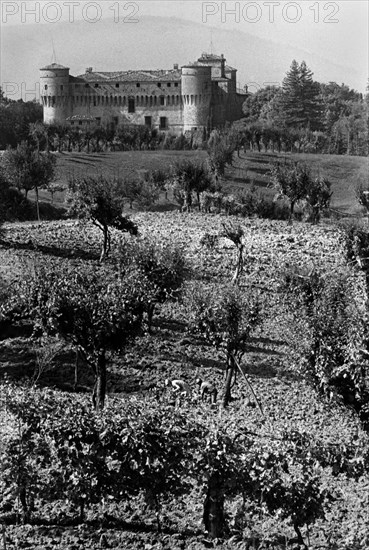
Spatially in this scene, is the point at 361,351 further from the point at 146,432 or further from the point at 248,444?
the point at 146,432

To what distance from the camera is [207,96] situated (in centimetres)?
8300

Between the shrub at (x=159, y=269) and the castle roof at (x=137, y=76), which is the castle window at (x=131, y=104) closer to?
the castle roof at (x=137, y=76)

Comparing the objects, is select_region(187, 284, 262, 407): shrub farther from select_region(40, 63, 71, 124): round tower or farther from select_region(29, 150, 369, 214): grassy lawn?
select_region(40, 63, 71, 124): round tower

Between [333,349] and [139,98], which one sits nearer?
[333,349]

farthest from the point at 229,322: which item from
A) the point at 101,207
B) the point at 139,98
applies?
the point at 139,98

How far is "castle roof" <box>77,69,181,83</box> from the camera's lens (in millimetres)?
84900

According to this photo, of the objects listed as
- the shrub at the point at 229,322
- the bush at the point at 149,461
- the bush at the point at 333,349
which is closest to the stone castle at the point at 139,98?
the shrub at the point at 229,322

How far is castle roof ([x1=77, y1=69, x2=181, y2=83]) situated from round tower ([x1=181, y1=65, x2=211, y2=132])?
1.97 m

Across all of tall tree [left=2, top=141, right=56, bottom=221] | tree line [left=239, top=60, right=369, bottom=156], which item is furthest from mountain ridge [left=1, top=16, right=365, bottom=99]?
tall tree [left=2, top=141, right=56, bottom=221]

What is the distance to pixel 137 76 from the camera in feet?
284

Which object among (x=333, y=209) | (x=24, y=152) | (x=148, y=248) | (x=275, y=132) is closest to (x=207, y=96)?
(x=275, y=132)

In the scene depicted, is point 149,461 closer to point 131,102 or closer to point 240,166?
point 240,166

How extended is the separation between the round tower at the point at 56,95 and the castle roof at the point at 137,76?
7.65ft

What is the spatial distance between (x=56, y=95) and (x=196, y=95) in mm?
13345
